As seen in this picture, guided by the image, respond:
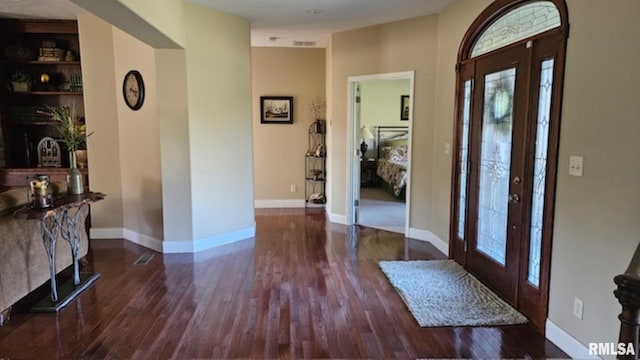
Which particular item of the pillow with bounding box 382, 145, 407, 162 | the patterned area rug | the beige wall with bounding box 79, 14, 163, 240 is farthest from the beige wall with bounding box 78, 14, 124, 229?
the pillow with bounding box 382, 145, 407, 162

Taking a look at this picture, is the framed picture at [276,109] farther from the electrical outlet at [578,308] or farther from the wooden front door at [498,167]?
the electrical outlet at [578,308]

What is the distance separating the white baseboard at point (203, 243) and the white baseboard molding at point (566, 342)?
138 inches

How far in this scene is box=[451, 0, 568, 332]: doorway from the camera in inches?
104

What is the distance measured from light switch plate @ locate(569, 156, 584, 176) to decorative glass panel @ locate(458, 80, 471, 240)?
4.87ft

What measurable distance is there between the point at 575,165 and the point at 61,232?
393 centimetres

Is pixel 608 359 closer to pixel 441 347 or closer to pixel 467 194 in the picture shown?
pixel 441 347

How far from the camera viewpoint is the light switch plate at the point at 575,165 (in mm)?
2349

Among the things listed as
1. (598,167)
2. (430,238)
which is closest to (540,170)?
(598,167)

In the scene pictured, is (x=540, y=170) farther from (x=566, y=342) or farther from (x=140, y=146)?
(x=140, y=146)

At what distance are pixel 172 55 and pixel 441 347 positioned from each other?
12.3 ft

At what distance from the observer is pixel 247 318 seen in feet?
9.62

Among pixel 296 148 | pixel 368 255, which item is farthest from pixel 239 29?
pixel 368 255

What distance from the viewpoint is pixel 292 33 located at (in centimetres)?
558

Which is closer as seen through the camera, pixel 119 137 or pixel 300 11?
pixel 300 11
